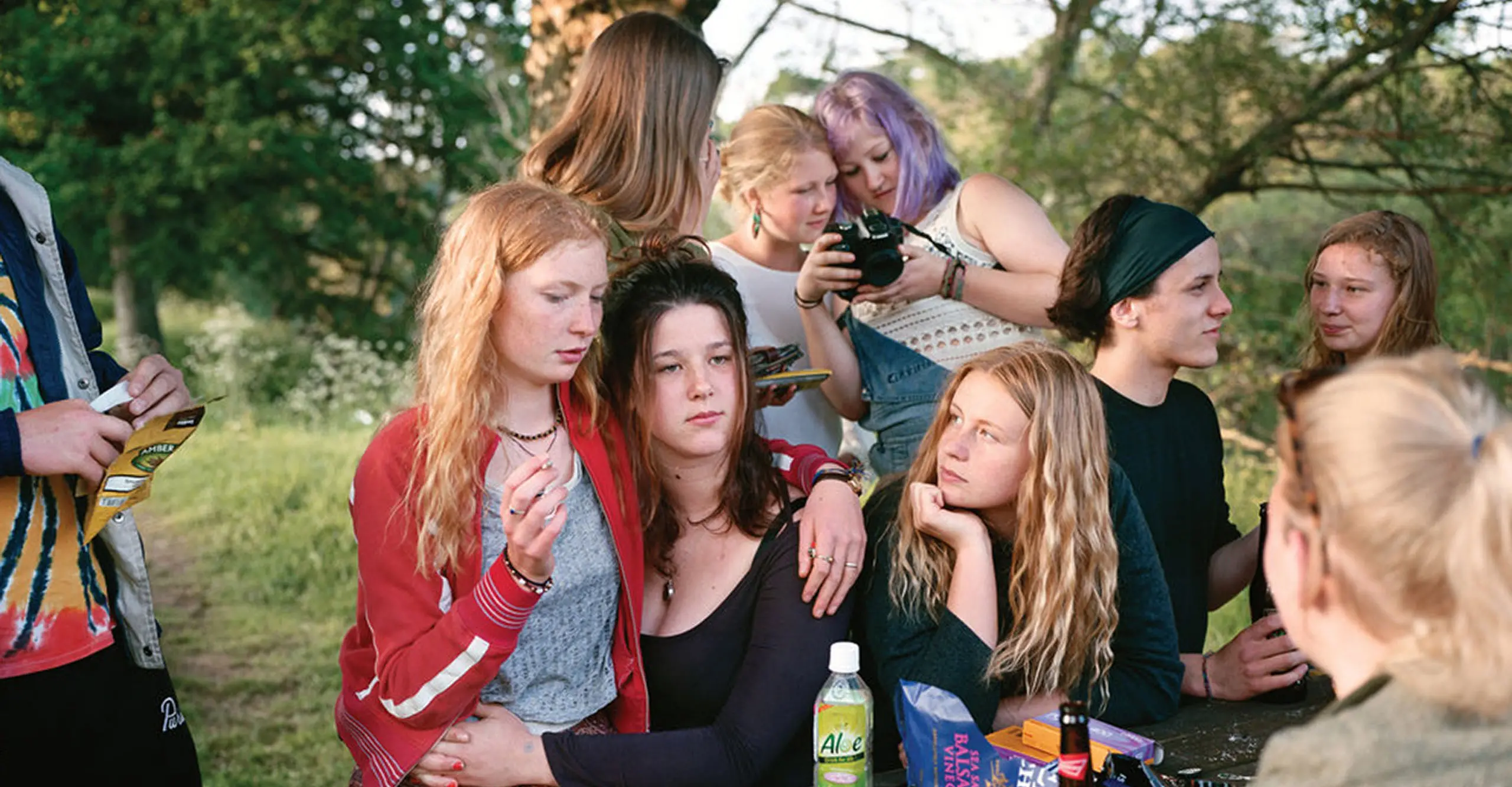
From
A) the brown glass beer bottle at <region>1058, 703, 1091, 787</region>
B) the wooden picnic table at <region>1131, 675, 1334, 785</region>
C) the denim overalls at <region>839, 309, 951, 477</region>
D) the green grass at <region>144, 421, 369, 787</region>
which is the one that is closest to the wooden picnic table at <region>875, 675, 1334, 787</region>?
the wooden picnic table at <region>1131, 675, 1334, 785</region>

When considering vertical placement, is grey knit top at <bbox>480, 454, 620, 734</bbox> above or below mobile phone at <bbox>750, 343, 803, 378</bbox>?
below

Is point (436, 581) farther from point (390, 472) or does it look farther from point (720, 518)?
point (720, 518)

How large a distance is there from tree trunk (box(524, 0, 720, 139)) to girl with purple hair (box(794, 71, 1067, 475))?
1.38 m

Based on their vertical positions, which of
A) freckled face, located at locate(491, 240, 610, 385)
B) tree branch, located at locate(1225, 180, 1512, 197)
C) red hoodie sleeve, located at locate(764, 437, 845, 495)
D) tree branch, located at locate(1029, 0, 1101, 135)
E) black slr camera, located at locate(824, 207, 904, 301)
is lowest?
red hoodie sleeve, located at locate(764, 437, 845, 495)

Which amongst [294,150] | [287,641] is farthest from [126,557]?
[294,150]

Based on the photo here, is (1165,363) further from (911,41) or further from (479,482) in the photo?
(911,41)

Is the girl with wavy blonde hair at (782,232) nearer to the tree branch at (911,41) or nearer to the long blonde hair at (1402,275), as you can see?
the long blonde hair at (1402,275)

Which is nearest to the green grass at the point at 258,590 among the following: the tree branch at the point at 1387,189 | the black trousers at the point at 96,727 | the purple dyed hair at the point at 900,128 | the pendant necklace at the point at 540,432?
the black trousers at the point at 96,727

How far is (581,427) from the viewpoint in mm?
2270

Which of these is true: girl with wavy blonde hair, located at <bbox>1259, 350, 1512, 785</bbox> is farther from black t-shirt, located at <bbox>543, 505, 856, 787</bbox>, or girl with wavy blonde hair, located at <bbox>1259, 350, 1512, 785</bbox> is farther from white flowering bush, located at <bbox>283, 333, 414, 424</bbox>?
white flowering bush, located at <bbox>283, 333, 414, 424</bbox>

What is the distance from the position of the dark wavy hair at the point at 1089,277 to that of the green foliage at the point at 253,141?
591 centimetres

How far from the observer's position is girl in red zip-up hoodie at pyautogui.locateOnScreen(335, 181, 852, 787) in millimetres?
1929

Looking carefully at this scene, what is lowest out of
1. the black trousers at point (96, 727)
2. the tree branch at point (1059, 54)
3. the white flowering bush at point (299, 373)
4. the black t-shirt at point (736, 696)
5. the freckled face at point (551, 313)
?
the white flowering bush at point (299, 373)

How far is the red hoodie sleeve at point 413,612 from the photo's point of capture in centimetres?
188
